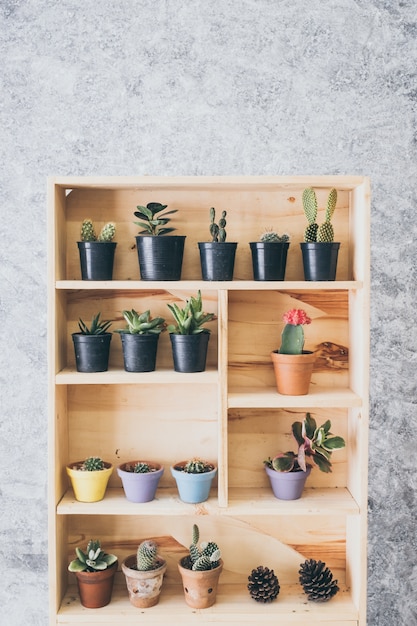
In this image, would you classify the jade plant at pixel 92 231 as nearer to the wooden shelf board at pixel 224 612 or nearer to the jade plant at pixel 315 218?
the jade plant at pixel 315 218

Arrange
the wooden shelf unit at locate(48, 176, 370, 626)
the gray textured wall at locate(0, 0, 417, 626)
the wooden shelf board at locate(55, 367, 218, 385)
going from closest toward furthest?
the wooden shelf board at locate(55, 367, 218, 385), the wooden shelf unit at locate(48, 176, 370, 626), the gray textured wall at locate(0, 0, 417, 626)

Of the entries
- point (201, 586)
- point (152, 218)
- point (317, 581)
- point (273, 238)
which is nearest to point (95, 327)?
point (152, 218)

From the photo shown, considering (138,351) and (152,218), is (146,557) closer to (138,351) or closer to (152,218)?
(138,351)

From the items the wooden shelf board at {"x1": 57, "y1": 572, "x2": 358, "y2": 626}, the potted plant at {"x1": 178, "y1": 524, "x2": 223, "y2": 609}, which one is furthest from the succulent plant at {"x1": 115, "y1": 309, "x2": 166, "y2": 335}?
the wooden shelf board at {"x1": 57, "y1": 572, "x2": 358, "y2": 626}

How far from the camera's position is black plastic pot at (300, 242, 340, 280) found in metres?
1.77

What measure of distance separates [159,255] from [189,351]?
28 cm

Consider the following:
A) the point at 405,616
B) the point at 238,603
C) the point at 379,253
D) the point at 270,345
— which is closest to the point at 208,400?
the point at 270,345

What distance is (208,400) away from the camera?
1.97 metres

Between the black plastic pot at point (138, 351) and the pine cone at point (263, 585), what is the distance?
0.67 meters

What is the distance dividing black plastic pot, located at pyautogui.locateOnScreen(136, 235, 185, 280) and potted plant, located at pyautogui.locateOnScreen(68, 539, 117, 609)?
808mm

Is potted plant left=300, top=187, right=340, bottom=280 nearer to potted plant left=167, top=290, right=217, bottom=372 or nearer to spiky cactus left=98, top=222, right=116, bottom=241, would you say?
potted plant left=167, top=290, right=217, bottom=372

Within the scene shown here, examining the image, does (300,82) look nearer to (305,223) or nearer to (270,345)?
(305,223)

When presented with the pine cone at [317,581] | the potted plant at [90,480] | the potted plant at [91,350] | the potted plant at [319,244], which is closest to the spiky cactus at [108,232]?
the potted plant at [91,350]

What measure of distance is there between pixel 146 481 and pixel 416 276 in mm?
1074
